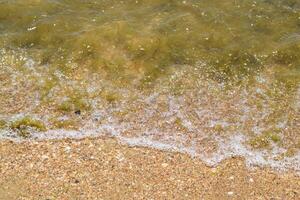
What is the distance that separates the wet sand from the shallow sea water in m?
0.72

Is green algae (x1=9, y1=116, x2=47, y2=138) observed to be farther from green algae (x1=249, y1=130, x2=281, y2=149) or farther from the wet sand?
green algae (x1=249, y1=130, x2=281, y2=149)

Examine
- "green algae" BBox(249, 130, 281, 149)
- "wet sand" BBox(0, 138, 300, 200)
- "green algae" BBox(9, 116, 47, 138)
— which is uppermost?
"green algae" BBox(9, 116, 47, 138)

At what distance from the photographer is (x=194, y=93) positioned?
24.0m

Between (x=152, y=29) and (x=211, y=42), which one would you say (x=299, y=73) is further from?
(x=152, y=29)

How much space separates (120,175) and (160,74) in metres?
7.27

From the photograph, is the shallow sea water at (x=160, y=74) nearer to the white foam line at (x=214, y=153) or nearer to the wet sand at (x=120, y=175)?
the white foam line at (x=214, y=153)

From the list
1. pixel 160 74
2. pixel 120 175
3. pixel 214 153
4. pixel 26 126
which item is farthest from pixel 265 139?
pixel 26 126

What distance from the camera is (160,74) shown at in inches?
982

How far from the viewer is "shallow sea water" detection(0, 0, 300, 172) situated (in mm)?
21828

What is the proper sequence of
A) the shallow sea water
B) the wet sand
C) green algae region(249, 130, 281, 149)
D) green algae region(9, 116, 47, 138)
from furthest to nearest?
the shallow sea water → green algae region(9, 116, 47, 138) → green algae region(249, 130, 281, 149) → the wet sand

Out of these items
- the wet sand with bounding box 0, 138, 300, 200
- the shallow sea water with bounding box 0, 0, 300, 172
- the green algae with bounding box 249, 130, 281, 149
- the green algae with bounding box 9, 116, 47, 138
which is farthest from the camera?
the shallow sea water with bounding box 0, 0, 300, 172

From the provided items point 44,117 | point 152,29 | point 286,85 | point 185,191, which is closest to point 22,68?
point 44,117

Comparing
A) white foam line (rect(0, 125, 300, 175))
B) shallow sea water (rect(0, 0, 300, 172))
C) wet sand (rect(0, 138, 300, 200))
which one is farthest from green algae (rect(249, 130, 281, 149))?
wet sand (rect(0, 138, 300, 200))

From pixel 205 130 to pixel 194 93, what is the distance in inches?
102
